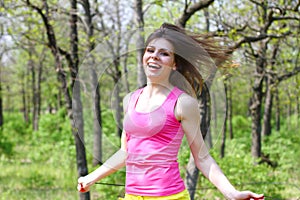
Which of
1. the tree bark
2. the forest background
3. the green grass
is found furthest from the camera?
the green grass

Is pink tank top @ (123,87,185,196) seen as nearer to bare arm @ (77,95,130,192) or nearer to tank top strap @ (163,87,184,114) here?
tank top strap @ (163,87,184,114)

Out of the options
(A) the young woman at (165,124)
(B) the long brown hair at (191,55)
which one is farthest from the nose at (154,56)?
(B) the long brown hair at (191,55)

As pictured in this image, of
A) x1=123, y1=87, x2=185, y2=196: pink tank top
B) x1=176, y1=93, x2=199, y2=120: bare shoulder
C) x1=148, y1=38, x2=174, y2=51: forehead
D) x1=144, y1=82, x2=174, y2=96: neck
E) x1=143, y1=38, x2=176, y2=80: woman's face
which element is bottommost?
x1=123, y1=87, x2=185, y2=196: pink tank top

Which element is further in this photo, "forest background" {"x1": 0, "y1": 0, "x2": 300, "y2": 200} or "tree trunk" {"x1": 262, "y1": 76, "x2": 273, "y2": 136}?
"tree trunk" {"x1": 262, "y1": 76, "x2": 273, "y2": 136}

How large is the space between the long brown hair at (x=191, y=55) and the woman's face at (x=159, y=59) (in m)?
0.03

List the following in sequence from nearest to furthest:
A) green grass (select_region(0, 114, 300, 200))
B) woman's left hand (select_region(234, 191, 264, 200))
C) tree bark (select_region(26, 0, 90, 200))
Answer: woman's left hand (select_region(234, 191, 264, 200))
tree bark (select_region(26, 0, 90, 200))
green grass (select_region(0, 114, 300, 200))

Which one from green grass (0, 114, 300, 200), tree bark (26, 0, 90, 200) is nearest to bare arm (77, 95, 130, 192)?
green grass (0, 114, 300, 200)

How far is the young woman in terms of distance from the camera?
6.01ft

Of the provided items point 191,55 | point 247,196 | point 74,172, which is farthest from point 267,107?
point 247,196

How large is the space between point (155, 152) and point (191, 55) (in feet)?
1.74

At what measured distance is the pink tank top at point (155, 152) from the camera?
1.82m

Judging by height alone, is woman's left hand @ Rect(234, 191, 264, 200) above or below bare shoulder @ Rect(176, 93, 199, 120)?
below

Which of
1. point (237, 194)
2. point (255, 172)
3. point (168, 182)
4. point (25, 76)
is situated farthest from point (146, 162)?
point (25, 76)

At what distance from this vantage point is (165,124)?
1.84m
